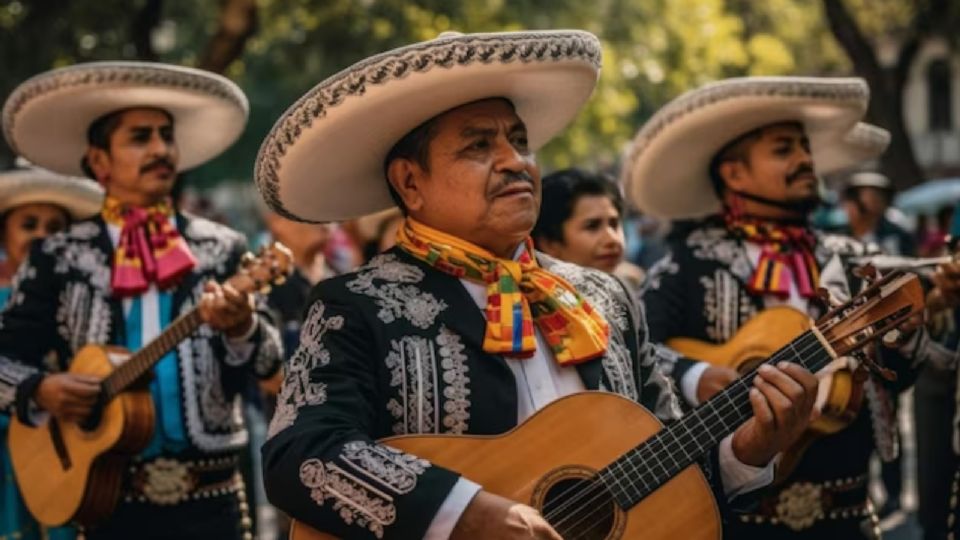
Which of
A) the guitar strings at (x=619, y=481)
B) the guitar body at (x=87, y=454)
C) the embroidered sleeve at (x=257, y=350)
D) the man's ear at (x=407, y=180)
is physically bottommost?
the guitar body at (x=87, y=454)

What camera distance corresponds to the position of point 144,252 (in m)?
5.53

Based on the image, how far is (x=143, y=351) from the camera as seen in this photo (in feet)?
17.3

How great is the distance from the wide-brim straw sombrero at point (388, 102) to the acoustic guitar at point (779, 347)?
135 cm

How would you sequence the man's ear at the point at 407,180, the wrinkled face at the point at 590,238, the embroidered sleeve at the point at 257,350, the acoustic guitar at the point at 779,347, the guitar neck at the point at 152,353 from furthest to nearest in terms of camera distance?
1. the wrinkled face at the point at 590,238
2. the embroidered sleeve at the point at 257,350
3. the guitar neck at the point at 152,353
4. the acoustic guitar at the point at 779,347
5. the man's ear at the point at 407,180

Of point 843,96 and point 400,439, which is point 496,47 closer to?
point 400,439

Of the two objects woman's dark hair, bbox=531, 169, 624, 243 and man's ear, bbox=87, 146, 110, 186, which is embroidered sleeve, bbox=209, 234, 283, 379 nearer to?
man's ear, bbox=87, 146, 110, 186

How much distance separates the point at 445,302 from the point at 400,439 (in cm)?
40

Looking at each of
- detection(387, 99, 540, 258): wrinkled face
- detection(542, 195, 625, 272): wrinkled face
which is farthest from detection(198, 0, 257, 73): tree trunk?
detection(387, 99, 540, 258): wrinkled face

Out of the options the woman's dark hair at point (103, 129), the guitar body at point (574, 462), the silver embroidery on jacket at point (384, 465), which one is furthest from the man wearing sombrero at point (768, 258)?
the woman's dark hair at point (103, 129)

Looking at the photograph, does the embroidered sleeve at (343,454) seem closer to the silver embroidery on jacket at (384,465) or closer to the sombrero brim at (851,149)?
the silver embroidery on jacket at (384,465)

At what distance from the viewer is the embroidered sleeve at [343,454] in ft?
10.6

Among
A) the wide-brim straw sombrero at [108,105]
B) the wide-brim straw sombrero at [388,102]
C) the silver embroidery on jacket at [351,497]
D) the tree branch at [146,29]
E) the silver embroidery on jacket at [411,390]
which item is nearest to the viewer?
the silver embroidery on jacket at [351,497]

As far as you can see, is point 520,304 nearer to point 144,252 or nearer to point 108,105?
point 144,252

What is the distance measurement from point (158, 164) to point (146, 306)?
566 millimetres
